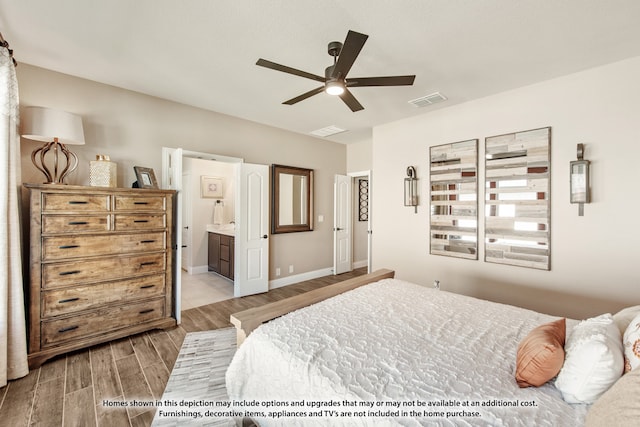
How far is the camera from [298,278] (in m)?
5.01

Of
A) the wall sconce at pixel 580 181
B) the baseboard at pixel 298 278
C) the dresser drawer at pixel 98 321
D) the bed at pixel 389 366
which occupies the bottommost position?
the baseboard at pixel 298 278

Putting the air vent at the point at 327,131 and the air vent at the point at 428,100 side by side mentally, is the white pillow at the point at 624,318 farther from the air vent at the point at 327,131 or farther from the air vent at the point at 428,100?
the air vent at the point at 327,131

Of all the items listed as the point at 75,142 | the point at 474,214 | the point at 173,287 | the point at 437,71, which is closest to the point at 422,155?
the point at 474,214

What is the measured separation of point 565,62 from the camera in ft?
8.39

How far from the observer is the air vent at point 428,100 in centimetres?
329

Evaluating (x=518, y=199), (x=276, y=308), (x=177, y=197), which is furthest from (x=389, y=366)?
(x=177, y=197)

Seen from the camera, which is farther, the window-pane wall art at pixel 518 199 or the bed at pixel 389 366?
the window-pane wall art at pixel 518 199

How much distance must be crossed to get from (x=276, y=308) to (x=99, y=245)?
6.53 feet

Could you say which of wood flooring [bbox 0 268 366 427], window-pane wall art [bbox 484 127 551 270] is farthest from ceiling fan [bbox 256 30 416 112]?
wood flooring [bbox 0 268 366 427]

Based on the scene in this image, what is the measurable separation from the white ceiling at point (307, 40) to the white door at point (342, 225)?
8.35 feet

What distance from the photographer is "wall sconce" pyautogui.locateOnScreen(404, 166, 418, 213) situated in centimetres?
392

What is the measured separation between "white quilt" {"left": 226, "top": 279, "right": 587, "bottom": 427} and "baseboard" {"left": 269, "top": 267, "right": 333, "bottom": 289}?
108 inches

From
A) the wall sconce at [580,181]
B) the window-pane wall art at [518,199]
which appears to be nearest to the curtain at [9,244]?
the window-pane wall art at [518,199]

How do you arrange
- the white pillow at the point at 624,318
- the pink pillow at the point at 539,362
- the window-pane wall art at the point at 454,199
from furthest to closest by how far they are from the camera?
the window-pane wall art at the point at 454,199 → the white pillow at the point at 624,318 → the pink pillow at the point at 539,362
